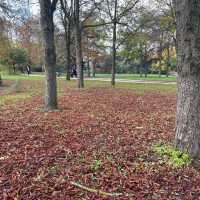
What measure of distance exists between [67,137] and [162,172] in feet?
8.16

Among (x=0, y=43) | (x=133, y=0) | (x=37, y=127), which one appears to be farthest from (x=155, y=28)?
(x=37, y=127)

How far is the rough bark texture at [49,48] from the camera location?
9539mm

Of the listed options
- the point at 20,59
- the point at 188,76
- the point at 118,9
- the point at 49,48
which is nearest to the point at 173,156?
the point at 188,76

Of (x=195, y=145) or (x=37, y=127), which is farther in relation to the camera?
(x=37, y=127)

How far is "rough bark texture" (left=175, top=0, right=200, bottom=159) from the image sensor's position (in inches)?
177

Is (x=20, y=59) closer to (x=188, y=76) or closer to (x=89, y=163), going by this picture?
(x=89, y=163)

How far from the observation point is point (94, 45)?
39.9m

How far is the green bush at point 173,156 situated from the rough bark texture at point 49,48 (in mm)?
5505

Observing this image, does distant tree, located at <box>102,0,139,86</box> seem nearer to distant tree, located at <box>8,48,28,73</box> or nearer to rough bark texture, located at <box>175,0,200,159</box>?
rough bark texture, located at <box>175,0,200,159</box>

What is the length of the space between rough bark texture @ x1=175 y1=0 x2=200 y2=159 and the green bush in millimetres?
102

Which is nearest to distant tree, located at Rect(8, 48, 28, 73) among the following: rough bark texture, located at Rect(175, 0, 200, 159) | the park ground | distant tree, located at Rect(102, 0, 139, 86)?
distant tree, located at Rect(102, 0, 139, 86)

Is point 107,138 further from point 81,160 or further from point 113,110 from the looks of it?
point 113,110

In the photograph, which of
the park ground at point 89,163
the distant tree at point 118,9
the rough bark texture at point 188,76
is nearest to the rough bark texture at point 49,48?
the park ground at point 89,163

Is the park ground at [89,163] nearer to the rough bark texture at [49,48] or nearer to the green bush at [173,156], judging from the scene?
the green bush at [173,156]
